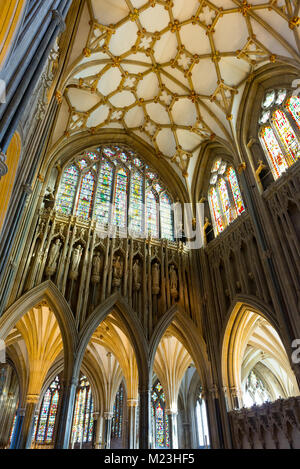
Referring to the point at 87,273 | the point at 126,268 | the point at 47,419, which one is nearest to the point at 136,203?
the point at 126,268

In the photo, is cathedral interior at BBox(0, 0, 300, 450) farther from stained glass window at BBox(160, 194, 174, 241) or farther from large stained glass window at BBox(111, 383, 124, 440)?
large stained glass window at BBox(111, 383, 124, 440)

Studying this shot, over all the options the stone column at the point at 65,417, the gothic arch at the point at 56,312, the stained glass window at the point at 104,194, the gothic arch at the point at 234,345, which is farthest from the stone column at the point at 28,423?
the stained glass window at the point at 104,194

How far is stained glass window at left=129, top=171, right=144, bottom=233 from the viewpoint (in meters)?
13.8

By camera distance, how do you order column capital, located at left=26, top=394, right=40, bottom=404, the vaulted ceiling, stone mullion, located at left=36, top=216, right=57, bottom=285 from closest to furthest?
stone mullion, located at left=36, top=216, right=57, bottom=285 < the vaulted ceiling < column capital, located at left=26, top=394, right=40, bottom=404

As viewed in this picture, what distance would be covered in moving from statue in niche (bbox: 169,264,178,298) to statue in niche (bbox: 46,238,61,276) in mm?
4519

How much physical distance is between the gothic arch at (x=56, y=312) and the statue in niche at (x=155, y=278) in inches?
133

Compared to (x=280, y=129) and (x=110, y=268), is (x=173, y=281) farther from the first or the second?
(x=280, y=129)

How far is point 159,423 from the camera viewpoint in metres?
18.5

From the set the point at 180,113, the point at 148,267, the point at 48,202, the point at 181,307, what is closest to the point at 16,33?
the point at 48,202

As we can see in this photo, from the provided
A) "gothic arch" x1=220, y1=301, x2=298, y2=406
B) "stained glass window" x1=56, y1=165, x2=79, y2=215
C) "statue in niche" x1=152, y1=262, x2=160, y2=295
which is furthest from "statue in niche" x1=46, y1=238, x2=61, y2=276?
"gothic arch" x1=220, y1=301, x2=298, y2=406

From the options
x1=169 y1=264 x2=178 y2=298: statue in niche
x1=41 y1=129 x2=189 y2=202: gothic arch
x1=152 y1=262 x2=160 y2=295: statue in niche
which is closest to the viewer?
x1=152 y1=262 x2=160 y2=295: statue in niche

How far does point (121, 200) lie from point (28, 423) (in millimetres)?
10596

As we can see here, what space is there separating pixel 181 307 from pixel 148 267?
201 centimetres

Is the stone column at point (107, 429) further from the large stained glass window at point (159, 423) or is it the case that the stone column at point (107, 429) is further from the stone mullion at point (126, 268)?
the stone mullion at point (126, 268)
